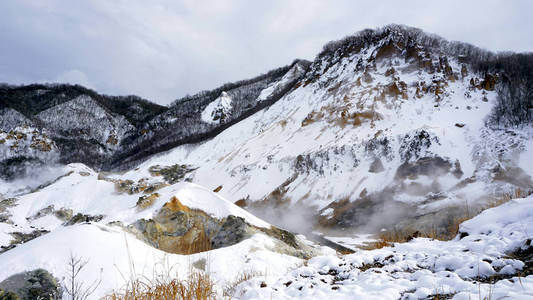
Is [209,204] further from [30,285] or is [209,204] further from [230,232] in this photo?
[30,285]

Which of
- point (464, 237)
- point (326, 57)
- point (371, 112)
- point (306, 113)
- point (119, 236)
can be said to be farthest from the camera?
point (326, 57)

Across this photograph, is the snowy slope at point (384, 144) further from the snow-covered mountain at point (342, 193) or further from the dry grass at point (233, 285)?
the dry grass at point (233, 285)

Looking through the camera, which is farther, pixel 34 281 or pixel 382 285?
pixel 34 281

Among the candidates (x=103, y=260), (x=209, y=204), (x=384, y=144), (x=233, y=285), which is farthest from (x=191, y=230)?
(x=384, y=144)

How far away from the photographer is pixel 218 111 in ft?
393

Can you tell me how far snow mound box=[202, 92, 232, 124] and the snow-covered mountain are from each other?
1214 inches

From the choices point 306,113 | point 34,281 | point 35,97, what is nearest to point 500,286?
point 34,281

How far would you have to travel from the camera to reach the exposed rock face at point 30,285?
19.8 feet

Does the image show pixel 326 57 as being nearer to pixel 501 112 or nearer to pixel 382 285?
pixel 501 112

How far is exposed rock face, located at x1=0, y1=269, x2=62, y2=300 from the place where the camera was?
6.03 meters

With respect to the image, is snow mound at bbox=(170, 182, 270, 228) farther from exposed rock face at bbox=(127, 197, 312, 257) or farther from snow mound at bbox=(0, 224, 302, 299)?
snow mound at bbox=(0, 224, 302, 299)

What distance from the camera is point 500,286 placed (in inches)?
116

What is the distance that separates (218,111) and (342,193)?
92782 millimetres

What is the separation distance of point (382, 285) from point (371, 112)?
144 feet
